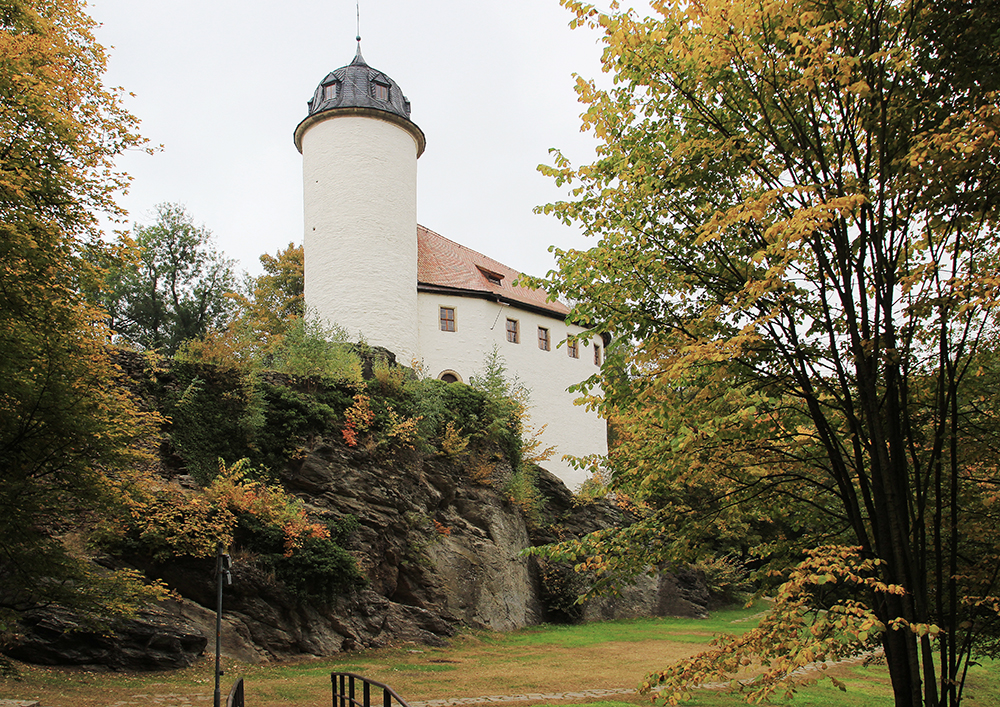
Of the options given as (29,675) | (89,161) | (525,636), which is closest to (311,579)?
(29,675)

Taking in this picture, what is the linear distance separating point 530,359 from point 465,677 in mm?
18683

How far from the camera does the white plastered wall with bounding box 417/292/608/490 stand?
98.1 feet

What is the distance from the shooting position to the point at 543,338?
111ft

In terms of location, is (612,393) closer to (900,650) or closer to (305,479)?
(900,650)

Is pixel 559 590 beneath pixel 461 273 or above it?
beneath

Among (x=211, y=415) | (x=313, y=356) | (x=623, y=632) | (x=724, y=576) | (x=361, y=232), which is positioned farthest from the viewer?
(x=724, y=576)

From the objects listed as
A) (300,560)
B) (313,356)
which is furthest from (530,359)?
(300,560)

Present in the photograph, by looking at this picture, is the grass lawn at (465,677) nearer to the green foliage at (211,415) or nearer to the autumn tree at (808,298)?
the green foliage at (211,415)

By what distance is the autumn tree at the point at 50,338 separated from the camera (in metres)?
9.34

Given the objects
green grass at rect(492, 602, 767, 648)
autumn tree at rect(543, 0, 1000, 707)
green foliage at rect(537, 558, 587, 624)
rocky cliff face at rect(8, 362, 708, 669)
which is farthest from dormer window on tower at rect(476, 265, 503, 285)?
autumn tree at rect(543, 0, 1000, 707)

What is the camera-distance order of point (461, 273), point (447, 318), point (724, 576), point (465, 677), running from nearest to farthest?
point (465, 677), point (447, 318), point (461, 273), point (724, 576)

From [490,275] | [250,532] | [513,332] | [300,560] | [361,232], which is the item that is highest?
[361,232]

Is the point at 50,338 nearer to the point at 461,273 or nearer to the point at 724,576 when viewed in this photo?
the point at 461,273

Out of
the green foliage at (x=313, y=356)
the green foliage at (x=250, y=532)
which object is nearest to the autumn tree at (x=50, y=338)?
the green foliage at (x=250, y=532)
